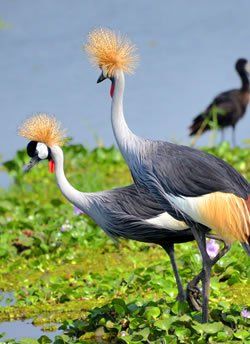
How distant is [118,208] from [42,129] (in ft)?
2.09

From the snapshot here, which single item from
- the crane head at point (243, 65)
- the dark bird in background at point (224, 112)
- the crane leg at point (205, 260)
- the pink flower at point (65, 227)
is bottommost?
the crane leg at point (205, 260)

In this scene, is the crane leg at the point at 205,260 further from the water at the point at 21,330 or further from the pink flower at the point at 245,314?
the water at the point at 21,330

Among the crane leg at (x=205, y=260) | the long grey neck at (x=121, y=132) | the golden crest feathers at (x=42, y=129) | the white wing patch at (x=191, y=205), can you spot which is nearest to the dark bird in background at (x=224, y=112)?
the golden crest feathers at (x=42, y=129)

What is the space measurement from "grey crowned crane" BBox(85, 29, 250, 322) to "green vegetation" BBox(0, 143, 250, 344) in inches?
9.2

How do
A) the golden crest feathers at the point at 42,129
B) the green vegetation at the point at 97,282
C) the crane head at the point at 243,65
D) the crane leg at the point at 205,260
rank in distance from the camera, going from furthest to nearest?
the crane head at the point at 243,65
the golden crest feathers at the point at 42,129
the green vegetation at the point at 97,282
the crane leg at the point at 205,260

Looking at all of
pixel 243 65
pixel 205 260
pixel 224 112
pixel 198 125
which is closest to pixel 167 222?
pixel 205 260

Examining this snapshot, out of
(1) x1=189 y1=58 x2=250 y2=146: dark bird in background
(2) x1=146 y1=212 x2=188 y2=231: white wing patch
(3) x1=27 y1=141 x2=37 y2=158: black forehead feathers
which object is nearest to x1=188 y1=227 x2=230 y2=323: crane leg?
(2) x1=146 y1=212 x2=188 y2=231: white wing patch

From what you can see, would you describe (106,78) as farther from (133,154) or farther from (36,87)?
(36,87)

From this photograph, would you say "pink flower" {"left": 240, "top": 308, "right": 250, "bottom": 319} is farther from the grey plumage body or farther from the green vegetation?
the grey plumage body

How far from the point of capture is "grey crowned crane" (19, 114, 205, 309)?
6.96 m

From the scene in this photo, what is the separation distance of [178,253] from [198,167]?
2.31m

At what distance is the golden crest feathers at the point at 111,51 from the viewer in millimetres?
6818

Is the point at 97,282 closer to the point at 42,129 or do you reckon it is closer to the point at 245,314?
the point at 42,129

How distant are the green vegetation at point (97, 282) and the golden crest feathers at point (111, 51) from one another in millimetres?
1274
